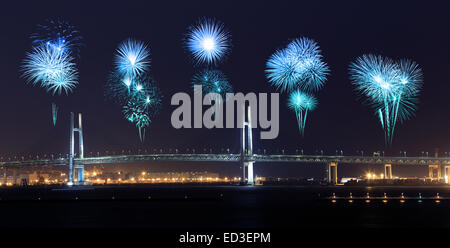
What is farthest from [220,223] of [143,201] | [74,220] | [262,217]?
[143,201]

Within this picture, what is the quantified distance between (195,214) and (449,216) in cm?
2025

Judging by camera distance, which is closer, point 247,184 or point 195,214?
point 195,214

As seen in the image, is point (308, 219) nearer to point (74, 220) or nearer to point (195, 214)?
point (195, 214)

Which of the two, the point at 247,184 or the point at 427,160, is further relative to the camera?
the point at 427,160

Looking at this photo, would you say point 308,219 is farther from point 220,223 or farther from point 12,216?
point 12,216

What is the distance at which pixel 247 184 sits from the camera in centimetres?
15362

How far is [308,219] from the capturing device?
4588 centimetres
